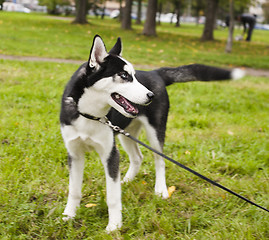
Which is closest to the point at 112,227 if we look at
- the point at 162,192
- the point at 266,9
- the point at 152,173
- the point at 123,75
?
the point at 162,192

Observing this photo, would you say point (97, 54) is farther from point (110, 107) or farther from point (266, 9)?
point (266, 9)

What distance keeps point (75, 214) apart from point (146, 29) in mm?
15791

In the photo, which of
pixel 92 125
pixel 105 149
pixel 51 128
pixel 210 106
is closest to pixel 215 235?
pixel 105 149

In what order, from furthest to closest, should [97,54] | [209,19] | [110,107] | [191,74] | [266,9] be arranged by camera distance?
[266,9] → [209,19] → [191,74] → [110,107] → [97,54]

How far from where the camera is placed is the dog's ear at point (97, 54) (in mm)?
2197

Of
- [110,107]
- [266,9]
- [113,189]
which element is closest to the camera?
[110,107]

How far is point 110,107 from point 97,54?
46 centimetres

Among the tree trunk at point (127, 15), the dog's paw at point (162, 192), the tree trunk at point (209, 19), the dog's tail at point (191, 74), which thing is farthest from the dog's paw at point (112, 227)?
the tree trunk at point (127, 15)

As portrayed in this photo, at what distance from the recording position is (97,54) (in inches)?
88.8

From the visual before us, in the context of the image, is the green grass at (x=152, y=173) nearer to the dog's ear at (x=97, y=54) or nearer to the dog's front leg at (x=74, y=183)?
the dog's front leg at (x=74, y=183)

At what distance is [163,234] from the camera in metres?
2.69

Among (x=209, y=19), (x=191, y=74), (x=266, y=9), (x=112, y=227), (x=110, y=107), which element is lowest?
(x=112, y=227)

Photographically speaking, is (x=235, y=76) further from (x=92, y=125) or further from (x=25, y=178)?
(x=25, y=178)

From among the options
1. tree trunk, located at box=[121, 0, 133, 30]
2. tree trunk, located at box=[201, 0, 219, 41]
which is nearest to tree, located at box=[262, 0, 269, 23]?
tree trunk, located at box=[201, 0, 219, 41]
